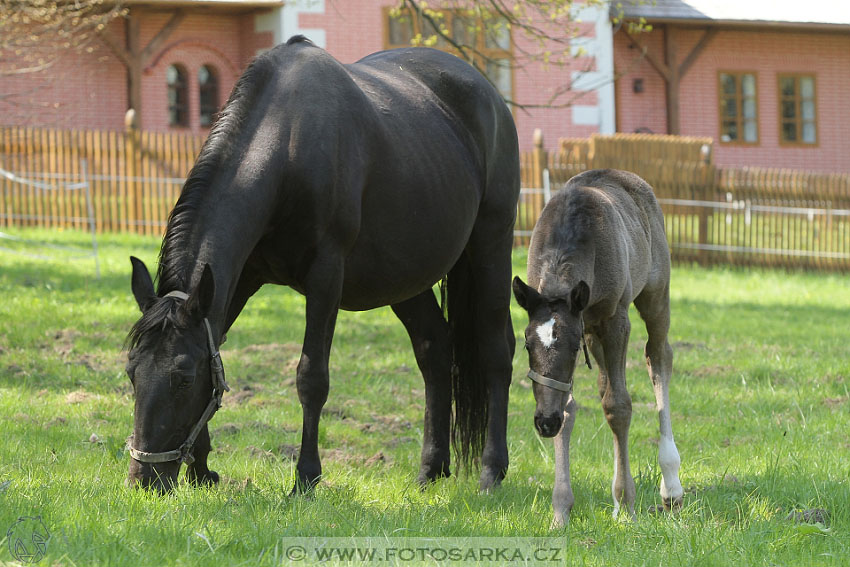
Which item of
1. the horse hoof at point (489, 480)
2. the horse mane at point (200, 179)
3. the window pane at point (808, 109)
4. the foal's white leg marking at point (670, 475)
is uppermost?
the window pane at point (808, 109)

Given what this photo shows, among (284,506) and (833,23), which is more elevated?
(833,23)

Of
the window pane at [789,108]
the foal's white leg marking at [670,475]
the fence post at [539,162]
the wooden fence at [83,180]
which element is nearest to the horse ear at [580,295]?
the foal's white leg marking at [670,475]

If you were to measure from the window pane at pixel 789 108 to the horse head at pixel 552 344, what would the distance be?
25.3 meters

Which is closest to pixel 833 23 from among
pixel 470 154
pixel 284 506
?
pixel 470 154

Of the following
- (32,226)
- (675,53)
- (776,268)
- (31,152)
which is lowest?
(776,268)

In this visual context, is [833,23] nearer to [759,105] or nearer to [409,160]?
[759,105]

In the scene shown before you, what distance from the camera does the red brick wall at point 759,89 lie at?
26266mm

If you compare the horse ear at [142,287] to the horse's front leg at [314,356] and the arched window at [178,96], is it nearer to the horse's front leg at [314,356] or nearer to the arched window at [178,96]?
the horse's front leg at [314,356]

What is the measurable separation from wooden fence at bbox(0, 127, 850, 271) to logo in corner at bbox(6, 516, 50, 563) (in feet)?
41.4

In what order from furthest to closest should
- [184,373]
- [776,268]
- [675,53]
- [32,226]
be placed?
[675,53]
[776,268]
[32,226]
[184,373]

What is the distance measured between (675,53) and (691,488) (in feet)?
73.1

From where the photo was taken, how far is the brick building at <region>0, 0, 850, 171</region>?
21.8m

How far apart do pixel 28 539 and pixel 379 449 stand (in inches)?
119

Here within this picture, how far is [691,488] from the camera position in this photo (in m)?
5.40
